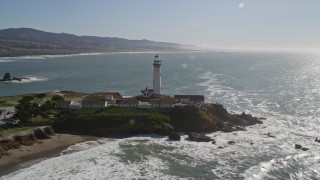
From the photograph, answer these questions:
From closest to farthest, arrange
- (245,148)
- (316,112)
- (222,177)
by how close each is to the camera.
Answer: (222,177), (245,148), (316,112)

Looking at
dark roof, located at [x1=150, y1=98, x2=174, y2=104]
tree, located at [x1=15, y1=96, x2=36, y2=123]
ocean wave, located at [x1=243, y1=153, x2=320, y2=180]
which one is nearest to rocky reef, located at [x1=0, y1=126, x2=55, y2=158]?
tree, located at [x1=15, y1=96, x2=36, y2=123]

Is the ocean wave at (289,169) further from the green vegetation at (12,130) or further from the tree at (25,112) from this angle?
the tree at (25,112)

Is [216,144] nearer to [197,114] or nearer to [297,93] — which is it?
[197,114]

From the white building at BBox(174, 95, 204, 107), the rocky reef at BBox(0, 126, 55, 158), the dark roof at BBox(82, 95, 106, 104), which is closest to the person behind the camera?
the rocky reef at BBox(0, 126, 55, 158)

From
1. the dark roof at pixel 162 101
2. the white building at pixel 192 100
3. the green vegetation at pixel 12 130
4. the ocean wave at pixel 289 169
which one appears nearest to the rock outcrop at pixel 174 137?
the dark roof at pixel 162 101

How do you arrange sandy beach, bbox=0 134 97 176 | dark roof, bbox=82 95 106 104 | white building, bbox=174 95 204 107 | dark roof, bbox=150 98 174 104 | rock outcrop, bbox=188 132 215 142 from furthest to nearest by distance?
white building, bbox=174 95 204 107
dark roof, bbox=82 95 106 104
dark roof, bbox=150 98 174 104
rock outcrop, bbox=188 132 215 142
sandy beach, bbox=0 134 97 176

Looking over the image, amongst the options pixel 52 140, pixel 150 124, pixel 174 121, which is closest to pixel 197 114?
pixel 174 121

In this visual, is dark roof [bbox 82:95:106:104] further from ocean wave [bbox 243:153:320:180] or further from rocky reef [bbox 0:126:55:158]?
ocean wave [bbox 243:153:320:180]

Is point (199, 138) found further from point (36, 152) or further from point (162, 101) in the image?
point (36, 152)
